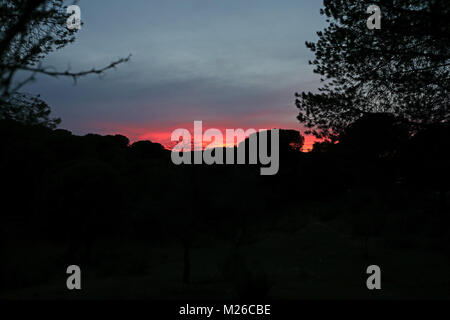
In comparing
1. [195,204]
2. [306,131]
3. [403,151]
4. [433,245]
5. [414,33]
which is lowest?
[433,245]

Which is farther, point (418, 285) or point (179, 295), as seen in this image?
point (418, 285)

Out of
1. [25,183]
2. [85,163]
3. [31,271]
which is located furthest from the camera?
[25,183]

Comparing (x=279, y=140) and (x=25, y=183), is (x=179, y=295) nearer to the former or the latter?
(x=25, y=183)

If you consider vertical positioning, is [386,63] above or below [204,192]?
above

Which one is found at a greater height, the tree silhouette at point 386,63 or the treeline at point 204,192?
the tree silhouette at point 386,63

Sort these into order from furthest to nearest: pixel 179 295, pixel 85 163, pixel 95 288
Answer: pixel 85 163 < pixel 95 288 < pixel 179 295

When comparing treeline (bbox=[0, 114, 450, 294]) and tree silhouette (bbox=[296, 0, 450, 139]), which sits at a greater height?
tree silhouette (bbox=[296, 0, 450, 139])

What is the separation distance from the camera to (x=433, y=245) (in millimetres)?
16016

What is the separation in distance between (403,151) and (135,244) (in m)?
17.4

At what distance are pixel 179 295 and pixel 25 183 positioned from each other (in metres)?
20.5

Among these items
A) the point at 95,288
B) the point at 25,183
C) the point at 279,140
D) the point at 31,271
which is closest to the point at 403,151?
the point at 95,288

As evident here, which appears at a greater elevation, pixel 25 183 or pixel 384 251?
pixel 25 183

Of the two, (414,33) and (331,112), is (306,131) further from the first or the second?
(414,33)

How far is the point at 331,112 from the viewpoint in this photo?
11.9m
